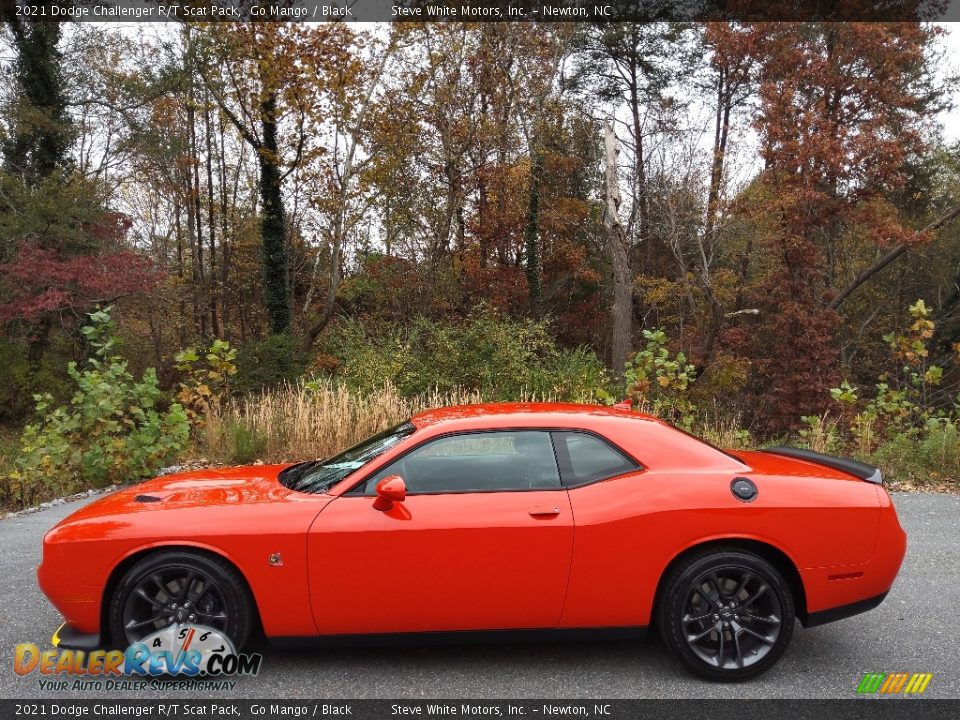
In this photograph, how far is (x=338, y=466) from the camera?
3.82m

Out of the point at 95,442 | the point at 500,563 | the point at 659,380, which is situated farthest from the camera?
the point at 659,380

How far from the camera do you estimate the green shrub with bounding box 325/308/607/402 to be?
Answer: 11.2 m

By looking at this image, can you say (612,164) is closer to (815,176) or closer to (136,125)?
(815,176)

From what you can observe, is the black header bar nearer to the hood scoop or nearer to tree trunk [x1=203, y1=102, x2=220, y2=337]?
tree trunk [x1=203, y1=102, x2=220, y2=337]

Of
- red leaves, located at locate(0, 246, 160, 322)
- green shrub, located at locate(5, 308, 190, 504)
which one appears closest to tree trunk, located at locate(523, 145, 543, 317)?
red leaves, located at locate(0, 246, 160, 322)

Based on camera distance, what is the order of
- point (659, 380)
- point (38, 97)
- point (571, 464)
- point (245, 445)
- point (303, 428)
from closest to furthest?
1. point (571, 464)
2. point (245, 445)
3. point (303, 428)
4. point (659, 380)
5. point (38, 97)

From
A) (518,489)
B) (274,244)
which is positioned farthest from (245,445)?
(274,244)

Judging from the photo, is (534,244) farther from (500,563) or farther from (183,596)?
Answer: (183,596)

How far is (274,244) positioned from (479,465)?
16.3 m

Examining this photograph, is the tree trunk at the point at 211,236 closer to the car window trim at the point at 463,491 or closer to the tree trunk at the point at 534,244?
the tree trunk at the point at 534,244

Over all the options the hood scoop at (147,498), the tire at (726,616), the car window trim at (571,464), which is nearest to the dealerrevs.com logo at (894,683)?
the tire at (726,616)

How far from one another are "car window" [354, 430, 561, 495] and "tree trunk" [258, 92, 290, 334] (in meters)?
15.4

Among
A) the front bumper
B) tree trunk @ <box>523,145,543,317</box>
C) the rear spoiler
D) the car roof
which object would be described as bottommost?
the front bumper

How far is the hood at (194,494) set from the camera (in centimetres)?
352
